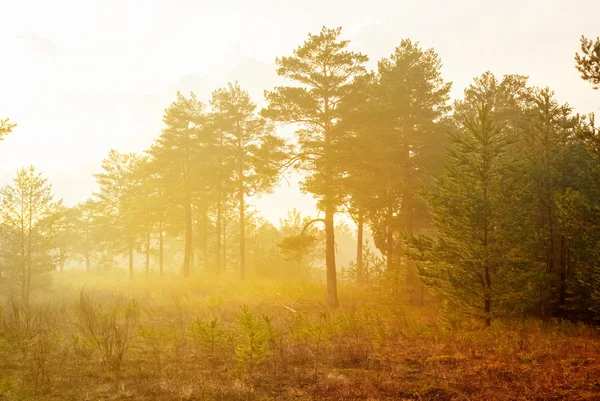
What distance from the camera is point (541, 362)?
783cm

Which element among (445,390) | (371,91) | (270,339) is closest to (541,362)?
(445,390)

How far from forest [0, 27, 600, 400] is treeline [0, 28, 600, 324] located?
0.09 metres

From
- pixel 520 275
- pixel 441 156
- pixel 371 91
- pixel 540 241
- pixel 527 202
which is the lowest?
pixel 520 275

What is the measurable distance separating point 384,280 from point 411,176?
223 inches

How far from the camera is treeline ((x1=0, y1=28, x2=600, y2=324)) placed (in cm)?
1127

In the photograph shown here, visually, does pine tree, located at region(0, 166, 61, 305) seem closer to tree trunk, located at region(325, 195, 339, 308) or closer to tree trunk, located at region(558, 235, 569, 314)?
tree trunk, located at region(325, 195, 339, 308)

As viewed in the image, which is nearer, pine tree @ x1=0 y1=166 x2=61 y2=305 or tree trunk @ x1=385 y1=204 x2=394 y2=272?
tree trunk @ x1=385 y1=204 x2=394 y2=272

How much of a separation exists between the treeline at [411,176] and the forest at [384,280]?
9cm

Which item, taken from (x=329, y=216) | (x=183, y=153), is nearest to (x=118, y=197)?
(x=183, y=153)

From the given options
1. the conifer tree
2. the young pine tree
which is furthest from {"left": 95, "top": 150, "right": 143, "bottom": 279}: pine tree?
the young pine tree

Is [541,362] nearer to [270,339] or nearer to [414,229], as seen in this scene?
[270,339]

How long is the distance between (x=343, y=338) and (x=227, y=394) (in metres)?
5.28

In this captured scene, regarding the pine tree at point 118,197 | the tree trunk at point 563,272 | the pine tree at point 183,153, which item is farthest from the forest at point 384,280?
the pine tree at point 118,197

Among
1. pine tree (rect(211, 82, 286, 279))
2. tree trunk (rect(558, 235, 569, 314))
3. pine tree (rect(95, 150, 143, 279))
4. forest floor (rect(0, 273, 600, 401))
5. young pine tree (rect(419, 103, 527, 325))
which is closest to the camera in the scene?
forest floor (rect(0, 273, 600, 401))
